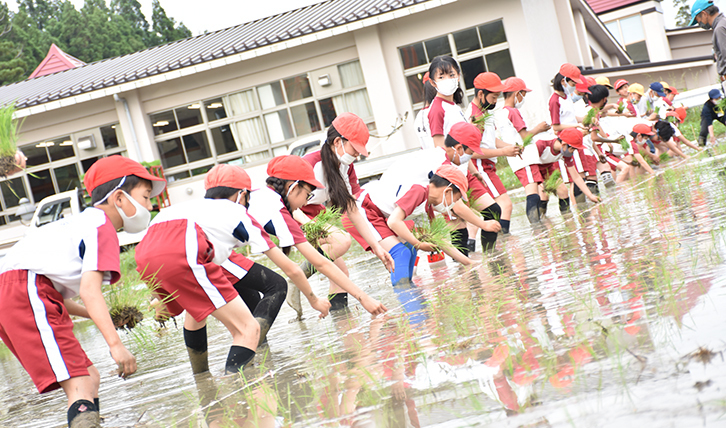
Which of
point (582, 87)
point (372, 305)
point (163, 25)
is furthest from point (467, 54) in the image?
point (163, 25)

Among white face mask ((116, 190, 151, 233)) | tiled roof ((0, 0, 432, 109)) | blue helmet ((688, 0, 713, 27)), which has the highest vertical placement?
tiled roof ((0, 0, 432, 109))

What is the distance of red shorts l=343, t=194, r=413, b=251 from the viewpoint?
525cm

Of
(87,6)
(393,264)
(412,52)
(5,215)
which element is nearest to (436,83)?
(393,264)

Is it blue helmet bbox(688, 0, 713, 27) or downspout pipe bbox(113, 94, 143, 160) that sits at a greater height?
downspout pipe bbox(113, 94, 143, 160)

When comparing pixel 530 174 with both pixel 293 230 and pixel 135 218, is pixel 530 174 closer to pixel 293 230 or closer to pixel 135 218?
pixel 293 230

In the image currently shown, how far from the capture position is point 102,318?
106 inches

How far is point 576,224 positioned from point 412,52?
1098 cm

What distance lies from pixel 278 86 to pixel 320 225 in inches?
498

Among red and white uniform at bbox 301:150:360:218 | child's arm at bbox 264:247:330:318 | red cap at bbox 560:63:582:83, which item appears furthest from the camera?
red cap at bbox 560:63:582:83

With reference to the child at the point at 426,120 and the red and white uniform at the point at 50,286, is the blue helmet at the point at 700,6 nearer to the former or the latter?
the child at the point at 426,120

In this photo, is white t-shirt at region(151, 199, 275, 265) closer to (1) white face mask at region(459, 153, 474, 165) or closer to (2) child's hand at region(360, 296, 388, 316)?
(2) child's hand at region(360, 296, 388, 316)

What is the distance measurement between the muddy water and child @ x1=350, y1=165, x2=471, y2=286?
299mm

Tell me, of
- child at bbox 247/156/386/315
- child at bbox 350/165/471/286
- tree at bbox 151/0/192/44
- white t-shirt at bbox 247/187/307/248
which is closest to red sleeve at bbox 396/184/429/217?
child at bbox 350/165/471/286

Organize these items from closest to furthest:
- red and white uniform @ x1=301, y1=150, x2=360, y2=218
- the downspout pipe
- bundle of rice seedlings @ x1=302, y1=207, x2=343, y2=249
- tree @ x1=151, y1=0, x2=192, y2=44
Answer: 1. bundle of rice seedlings @ x1=302, y1=207, x2=343, y2=249
2. red and white uniform @ x1=301, y1=150, x2=360, y2=218
3. the downspout pipe
4. tree @ x1=151, y1=0, x2=192, y2=44
